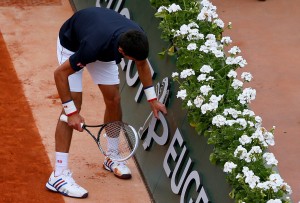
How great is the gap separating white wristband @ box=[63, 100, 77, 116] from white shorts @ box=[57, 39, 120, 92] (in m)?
0.34

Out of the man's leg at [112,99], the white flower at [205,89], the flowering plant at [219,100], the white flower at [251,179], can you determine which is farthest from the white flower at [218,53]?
the white flower at [251,179]

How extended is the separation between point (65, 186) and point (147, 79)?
3.93 ft

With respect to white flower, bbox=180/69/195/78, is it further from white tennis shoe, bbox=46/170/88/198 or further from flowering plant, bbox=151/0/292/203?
white tennis shoe, bbox=46/170/88/198

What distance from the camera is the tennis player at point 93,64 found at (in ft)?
25.0

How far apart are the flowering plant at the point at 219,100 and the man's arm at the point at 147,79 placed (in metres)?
0.24

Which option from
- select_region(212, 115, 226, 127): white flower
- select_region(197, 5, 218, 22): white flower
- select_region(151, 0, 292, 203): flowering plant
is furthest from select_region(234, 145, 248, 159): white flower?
select_region(197, 5, 218, 22): white flower

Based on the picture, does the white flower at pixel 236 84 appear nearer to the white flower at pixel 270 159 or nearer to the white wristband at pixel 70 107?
the white flower at pixel 270 159

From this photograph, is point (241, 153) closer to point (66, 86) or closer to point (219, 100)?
point (219, 100)

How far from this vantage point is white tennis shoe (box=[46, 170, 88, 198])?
8.34m

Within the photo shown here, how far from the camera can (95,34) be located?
25.3 feet

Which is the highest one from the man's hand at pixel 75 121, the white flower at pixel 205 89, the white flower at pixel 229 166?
the white flower at pixel 205 89

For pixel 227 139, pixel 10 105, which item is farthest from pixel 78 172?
pixel 227 139

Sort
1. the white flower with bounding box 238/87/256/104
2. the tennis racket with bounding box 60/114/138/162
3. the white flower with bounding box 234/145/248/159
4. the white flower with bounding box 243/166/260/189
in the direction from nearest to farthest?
the white flower with bounding box 243/166/260/189 < the white flower with bounding box 234/145/248/159 < the white flower with bounding box 238/87/256/104 < the tennis racket with bounding box 60/114/138/162

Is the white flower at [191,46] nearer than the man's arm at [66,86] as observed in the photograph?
No
